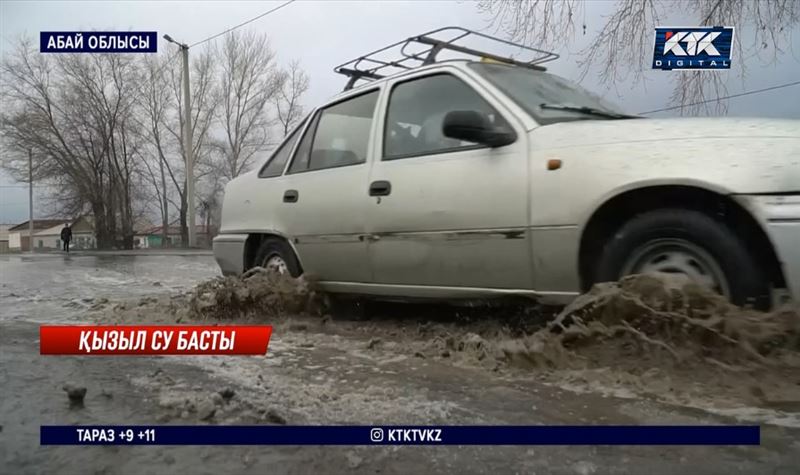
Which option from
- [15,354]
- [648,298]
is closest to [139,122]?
[15,354]

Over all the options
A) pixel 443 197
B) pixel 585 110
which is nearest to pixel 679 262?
pixel 585 110

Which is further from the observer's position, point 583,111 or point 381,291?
point 381,291

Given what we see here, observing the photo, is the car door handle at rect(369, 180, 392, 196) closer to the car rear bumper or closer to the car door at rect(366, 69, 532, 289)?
the car door at rect(366, 69, 532, 289)

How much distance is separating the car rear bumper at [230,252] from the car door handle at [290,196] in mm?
658

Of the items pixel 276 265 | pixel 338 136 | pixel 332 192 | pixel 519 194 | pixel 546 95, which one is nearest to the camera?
pixel 519 194

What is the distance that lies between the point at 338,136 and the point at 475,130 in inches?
60.5

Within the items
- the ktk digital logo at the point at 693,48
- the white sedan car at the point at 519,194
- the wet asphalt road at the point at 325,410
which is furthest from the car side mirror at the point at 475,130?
the ktk digital logo at the point at 693,48

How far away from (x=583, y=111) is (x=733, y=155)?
100 cm

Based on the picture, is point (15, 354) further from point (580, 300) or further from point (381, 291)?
point (580, 300)

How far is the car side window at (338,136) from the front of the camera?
4.08 m

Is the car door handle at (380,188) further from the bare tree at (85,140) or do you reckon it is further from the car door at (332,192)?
→ the bare tree at (85,140)

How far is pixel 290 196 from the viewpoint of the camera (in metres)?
4.45

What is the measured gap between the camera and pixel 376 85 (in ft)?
13.5

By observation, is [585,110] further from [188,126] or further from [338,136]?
[188,126]
